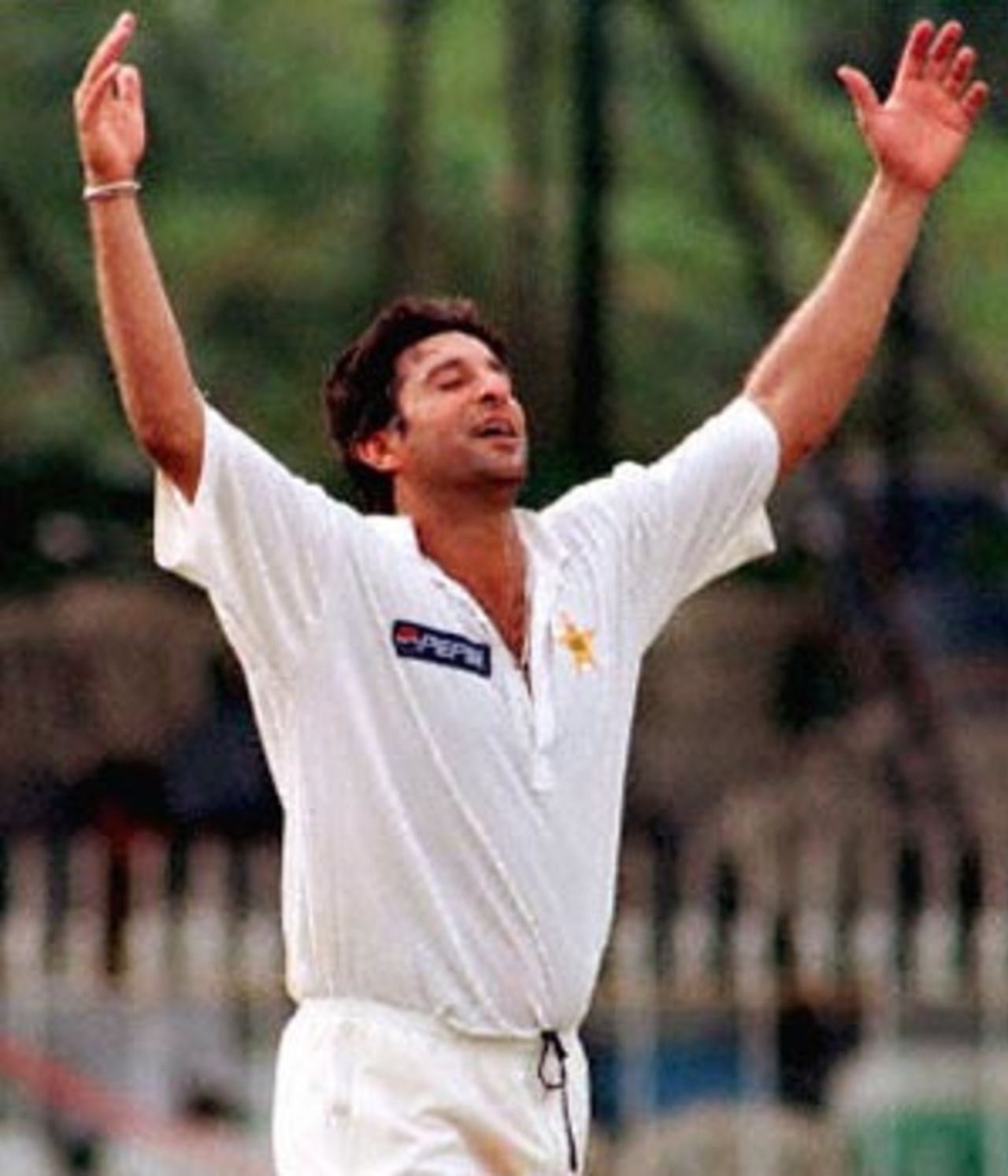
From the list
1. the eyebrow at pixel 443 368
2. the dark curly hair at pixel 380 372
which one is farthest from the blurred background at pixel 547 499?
the eyebrow at pixel 443 368

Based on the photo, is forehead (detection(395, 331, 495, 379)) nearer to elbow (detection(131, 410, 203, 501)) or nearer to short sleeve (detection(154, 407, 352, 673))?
short sleeve (detection(154, 407, 352, 673))

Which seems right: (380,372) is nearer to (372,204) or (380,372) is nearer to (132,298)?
(132,298)

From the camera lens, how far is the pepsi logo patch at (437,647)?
23.9 ft

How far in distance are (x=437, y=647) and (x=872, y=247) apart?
0.99 metres

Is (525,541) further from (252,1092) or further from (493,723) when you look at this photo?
(252,1092)

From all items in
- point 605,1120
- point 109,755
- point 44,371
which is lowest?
point 605,1120

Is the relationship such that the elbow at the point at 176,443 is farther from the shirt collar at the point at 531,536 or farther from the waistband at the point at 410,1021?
the waistband at the point at 410,1021

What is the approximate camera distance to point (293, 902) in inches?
288

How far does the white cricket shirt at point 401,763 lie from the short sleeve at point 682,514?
0.26m

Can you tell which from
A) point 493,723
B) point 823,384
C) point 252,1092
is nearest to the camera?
point 493,723

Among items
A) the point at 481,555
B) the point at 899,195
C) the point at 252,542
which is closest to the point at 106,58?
the point at 252,542

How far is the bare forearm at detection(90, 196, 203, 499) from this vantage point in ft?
23.3

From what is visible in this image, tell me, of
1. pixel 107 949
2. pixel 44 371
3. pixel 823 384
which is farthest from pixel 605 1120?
pixel 823 384

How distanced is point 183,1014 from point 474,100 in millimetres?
2693
